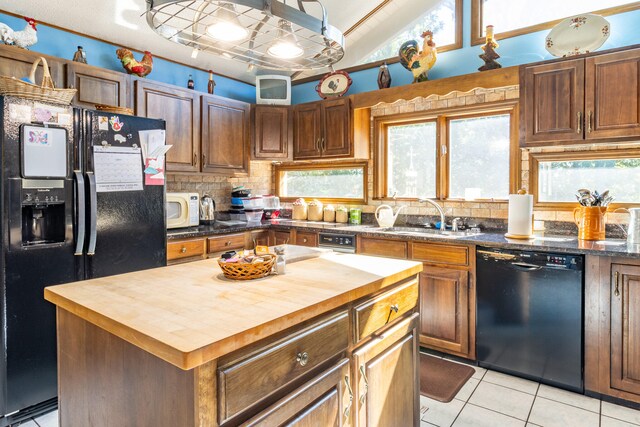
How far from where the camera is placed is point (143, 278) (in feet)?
5.01

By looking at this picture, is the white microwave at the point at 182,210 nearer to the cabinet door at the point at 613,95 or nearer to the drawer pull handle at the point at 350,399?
the drawer pull handle at the point at 350,399

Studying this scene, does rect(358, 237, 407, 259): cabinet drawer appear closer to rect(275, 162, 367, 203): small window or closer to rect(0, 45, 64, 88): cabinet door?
rect(275, 162, 367, 203): small window

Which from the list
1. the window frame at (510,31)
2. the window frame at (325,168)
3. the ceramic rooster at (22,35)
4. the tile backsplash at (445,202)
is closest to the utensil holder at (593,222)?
the tile backsplash at (445,202)

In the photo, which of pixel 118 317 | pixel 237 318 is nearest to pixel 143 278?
pixel 118 317

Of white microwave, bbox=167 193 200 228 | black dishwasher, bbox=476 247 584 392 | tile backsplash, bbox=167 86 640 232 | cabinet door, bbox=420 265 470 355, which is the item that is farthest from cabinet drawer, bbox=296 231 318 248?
black dishwasher, bbox=476 247 584 392

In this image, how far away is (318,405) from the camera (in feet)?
3.96

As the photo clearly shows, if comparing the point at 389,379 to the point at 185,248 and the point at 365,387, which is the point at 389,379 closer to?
the point at 365,387

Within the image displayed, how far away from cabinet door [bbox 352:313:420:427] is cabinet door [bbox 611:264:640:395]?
139cm

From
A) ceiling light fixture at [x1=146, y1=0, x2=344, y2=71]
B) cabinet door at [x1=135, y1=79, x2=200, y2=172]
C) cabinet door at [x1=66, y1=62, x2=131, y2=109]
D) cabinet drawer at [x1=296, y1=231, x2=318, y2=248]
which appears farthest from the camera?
cabinet drawer at [x1=296, y1=231, x2=318, y2=248]

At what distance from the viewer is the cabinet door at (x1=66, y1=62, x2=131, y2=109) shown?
2941 millimetres

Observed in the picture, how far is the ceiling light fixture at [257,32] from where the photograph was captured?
1.26 metres

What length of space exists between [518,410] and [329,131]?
9.35 feet

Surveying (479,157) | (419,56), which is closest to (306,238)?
(479,157)

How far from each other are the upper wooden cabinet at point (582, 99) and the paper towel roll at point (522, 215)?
0.41 m
